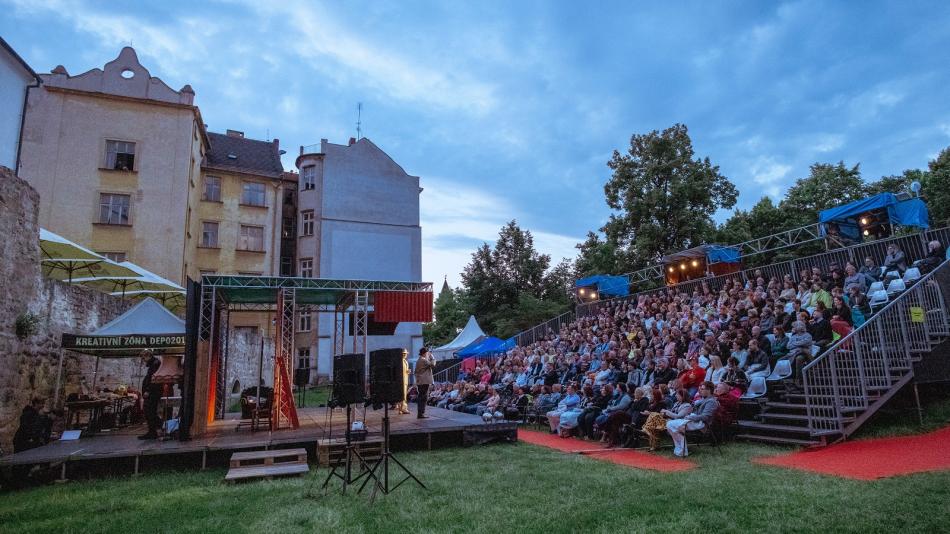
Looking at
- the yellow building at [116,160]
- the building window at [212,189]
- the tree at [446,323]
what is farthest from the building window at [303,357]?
the tree at [446,323]

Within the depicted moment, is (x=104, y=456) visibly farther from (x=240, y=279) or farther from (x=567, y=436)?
(x=567, y=436)

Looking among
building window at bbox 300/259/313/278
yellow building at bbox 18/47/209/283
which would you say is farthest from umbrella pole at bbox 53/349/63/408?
building window at bbox 300/259/313/278

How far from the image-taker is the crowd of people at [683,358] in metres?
9.68

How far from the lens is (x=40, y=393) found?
10023 millimetres

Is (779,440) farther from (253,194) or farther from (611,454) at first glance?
(253,194)

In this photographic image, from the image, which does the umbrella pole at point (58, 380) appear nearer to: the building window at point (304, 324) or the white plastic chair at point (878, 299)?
the white plastic chair at point (878, 299)

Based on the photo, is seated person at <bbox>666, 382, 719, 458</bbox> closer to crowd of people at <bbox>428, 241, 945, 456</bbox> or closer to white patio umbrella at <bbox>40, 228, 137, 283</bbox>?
crowd of people at <bbox>428, 241, 945, 456</bbox>

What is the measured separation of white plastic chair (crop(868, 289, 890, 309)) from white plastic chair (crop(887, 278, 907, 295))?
303mm

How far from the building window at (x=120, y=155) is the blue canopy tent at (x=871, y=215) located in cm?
2864

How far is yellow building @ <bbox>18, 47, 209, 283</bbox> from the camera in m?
23.0

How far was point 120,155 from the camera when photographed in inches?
953

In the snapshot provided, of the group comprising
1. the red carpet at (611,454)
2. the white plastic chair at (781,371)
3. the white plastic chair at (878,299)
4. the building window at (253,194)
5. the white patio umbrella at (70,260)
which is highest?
the building window at (253,194)

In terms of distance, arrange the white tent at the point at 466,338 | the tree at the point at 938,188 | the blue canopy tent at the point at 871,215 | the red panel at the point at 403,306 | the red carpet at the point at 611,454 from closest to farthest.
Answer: the red carpet at the point at 611,454
the red panel at the point at 403,306
the blue canopy tent at the point at 871,215
the tree at the point at 938,188
the white tent at the point at 466,338

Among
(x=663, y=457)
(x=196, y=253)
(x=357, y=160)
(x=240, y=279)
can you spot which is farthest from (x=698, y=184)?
(x=196, y=253)
